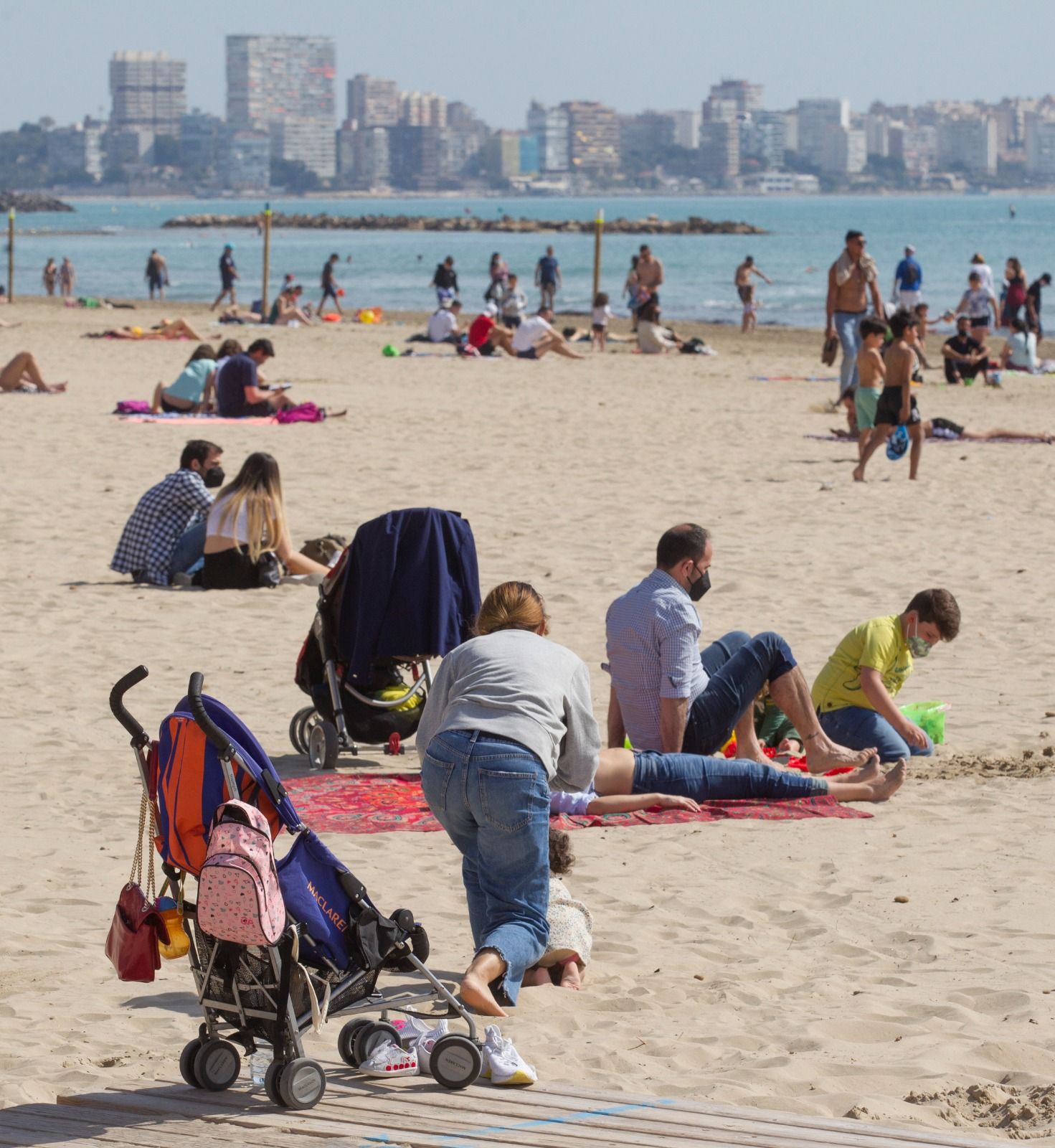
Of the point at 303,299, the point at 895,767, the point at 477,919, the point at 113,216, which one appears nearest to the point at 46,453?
the point at 895,767

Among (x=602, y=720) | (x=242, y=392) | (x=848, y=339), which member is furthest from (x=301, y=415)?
(x=602, y=720)

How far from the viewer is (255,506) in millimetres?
9383

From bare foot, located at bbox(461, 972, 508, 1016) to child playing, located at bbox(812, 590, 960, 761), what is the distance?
9.24 ft

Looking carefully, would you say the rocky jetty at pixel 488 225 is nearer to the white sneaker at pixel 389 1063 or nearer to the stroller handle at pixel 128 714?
the stroller handle at pixel 128 714

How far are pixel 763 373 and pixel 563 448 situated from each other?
7.94 metres

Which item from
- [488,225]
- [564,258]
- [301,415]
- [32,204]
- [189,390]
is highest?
[32,204]

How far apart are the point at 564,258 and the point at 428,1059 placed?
72.4 meters

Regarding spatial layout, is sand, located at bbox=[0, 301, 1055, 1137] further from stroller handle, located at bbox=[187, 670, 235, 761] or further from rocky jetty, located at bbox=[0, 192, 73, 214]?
rocky jetty, located at bbox=[0, 192, 73, 214]

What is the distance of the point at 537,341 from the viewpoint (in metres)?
23.6

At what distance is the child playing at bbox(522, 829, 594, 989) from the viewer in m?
4.62

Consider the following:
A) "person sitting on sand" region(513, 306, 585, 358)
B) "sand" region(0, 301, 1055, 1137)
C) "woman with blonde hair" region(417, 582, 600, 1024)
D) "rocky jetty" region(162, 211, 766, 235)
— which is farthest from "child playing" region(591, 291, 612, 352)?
"rocky jetty" region(162, 211, 766, 235)

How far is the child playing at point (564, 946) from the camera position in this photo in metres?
4.62

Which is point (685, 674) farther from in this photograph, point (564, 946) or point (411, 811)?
point (564, 946)

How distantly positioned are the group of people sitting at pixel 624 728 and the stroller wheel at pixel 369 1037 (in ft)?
1.12
